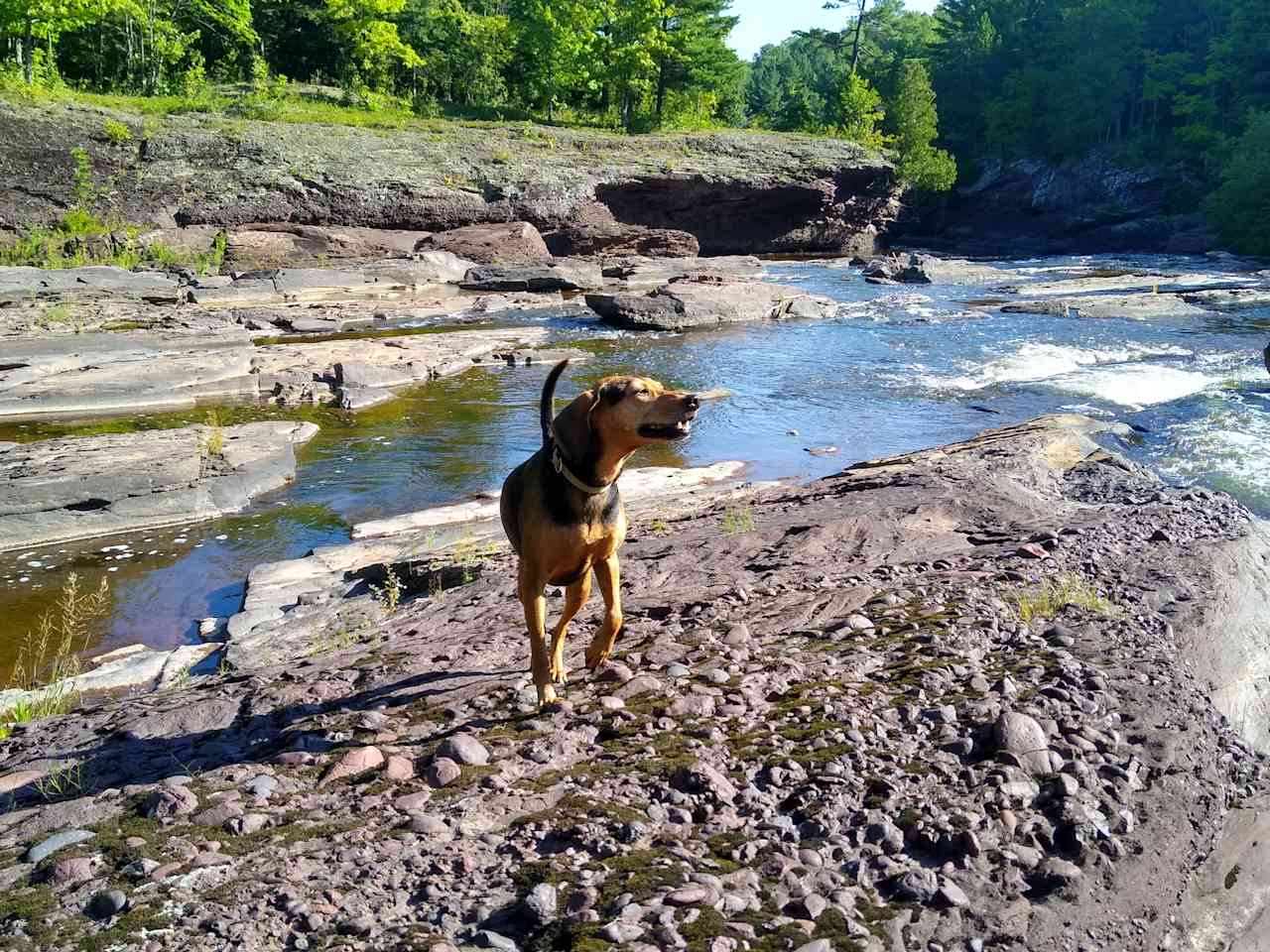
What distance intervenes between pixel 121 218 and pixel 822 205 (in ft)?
101

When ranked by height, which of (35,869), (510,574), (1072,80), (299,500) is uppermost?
(1072,80)

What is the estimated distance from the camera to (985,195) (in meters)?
60.1

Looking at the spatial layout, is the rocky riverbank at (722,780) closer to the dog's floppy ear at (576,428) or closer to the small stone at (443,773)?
the small stone at (443,773)

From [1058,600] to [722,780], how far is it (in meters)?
2.51

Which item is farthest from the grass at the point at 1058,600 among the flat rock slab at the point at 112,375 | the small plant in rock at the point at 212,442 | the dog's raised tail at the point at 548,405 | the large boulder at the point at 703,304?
the large boulder at the point at 703,304

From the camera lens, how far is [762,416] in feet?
49.4

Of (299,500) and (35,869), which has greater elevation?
(35,869)

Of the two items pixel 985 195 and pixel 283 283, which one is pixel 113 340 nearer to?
pixel 283 283

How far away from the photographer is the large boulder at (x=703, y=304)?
23562 millimetres

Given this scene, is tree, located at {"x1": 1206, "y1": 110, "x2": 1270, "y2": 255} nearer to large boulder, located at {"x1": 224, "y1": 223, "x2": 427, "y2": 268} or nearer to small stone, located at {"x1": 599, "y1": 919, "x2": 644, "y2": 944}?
large boulder, located at {"x1": 224, "y1": 223, "x2": 427, "y2": 268}

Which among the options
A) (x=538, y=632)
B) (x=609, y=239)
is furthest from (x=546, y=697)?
(x=609, y=239)

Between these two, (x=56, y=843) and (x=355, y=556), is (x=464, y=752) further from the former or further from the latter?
(x=355, y=556)

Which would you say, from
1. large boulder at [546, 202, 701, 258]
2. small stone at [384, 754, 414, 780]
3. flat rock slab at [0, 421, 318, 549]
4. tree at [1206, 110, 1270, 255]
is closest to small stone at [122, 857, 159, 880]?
small stone at [384, 754, 414, 780]

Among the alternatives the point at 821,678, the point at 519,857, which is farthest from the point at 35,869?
the point at 821,678
